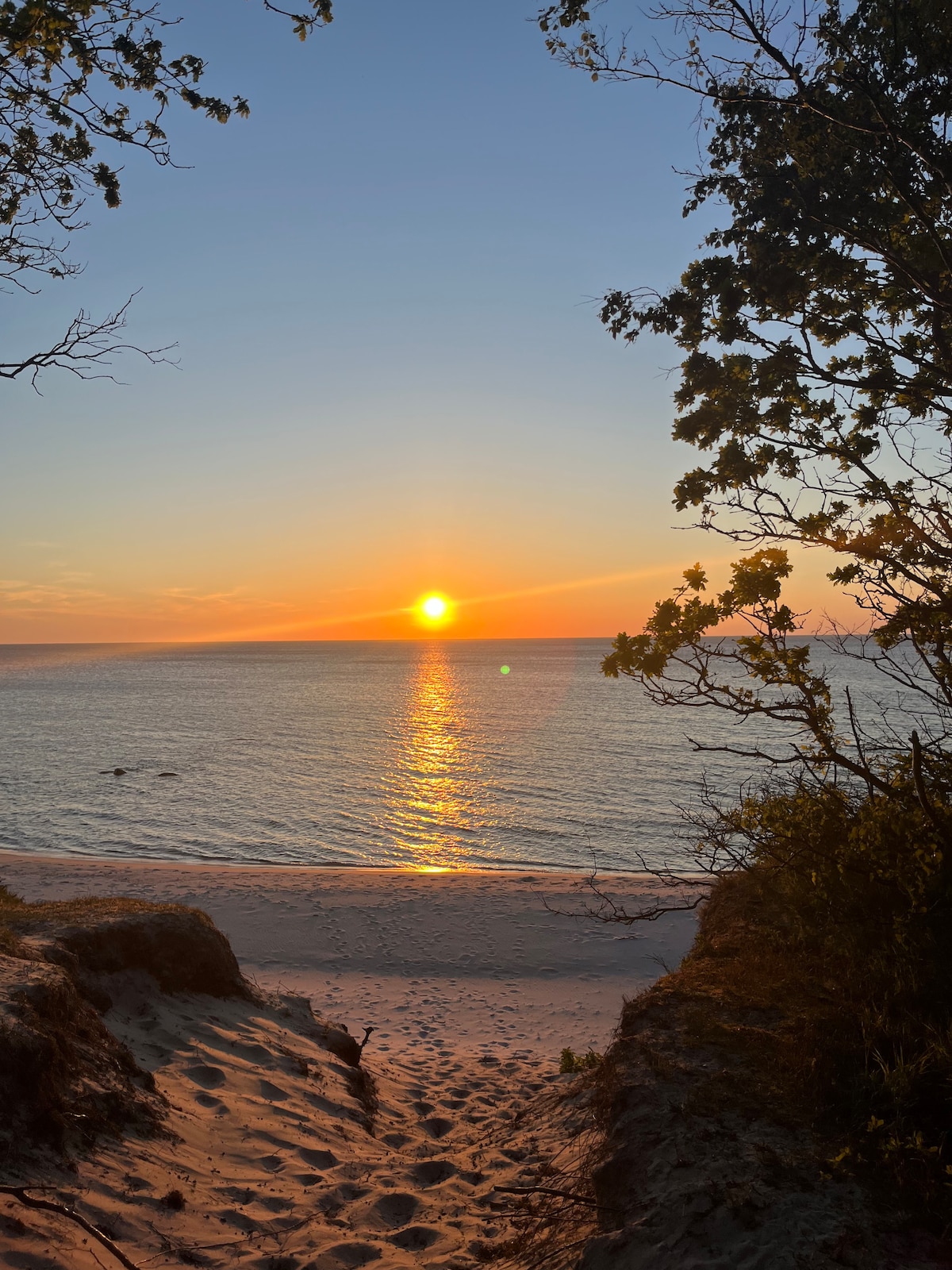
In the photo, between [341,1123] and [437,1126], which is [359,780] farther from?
[341,1123]

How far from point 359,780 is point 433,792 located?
535 cm

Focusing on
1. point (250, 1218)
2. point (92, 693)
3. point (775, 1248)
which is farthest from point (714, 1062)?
point (92, 693)

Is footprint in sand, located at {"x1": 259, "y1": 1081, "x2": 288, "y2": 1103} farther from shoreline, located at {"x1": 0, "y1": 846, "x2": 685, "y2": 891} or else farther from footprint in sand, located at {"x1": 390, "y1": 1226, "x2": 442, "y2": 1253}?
shoreline, located at {"x1": 0, "y1": 846, "x2": 685, "y2": 891}

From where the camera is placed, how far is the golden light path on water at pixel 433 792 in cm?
3098

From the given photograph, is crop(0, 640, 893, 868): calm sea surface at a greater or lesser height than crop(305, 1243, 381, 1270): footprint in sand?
lesser

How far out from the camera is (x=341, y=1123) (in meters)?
7.51

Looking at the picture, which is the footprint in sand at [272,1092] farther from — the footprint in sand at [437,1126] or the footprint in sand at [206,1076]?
the footprint in sand at [437,1126]

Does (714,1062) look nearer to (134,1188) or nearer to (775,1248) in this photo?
(775,1248)

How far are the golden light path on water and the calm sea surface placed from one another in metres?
0.15

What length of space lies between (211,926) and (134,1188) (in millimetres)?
4559

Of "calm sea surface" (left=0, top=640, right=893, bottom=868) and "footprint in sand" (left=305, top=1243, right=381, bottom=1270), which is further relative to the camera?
"calm sea surface" (left=0, top=640, right=893, bottom=868)

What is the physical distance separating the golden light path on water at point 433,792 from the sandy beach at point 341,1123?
39.2 ft

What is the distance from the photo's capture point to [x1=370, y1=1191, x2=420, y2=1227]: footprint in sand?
590cm

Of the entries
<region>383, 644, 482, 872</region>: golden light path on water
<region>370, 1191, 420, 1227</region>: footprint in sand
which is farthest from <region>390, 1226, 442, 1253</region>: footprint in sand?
<region>383, 644, 482, 872</region>: golden light path on water
